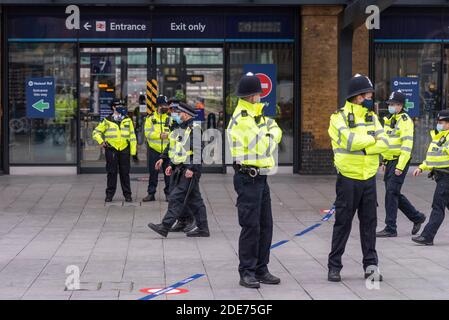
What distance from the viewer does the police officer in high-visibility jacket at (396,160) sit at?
12.4m

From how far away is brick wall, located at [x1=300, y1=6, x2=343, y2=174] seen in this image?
20453 mm

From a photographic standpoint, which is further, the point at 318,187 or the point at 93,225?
the point at 318,187

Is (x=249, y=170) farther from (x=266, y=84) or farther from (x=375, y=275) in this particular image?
(x=266, y=84)

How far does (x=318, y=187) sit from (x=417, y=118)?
3.96 m

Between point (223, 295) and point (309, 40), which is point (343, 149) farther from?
point (309, 40)


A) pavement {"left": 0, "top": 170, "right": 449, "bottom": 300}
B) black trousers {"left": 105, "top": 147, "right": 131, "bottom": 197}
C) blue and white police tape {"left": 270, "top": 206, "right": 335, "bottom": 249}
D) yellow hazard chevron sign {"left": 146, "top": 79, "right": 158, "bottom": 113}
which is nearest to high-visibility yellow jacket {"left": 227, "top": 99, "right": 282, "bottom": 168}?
pavement {"left": 0, "top": 170, "right": 449, "bottom": 300}

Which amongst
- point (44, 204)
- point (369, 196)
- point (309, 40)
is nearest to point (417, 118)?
point (309, 40)

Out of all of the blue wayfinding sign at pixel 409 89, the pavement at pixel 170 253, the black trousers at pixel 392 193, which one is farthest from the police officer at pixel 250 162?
the blue wayfinding sign at pixel 409 89

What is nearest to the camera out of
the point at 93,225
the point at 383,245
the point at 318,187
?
the point at 383,245

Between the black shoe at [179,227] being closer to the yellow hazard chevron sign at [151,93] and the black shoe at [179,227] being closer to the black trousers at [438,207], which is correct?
the black trousers at [438,207]

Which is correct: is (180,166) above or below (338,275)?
above

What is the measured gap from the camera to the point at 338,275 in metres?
9.45

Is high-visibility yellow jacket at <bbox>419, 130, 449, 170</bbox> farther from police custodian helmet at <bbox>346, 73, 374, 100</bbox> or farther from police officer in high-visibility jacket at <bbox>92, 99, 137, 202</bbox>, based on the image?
police officer in high-visibility jacket at <bbox>92, 99, 137, 202</bbox>

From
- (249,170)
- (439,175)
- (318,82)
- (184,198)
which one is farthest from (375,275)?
(318,82)
